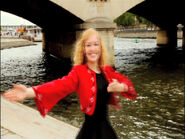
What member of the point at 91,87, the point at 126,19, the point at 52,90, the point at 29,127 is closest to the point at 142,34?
the point at 126,19

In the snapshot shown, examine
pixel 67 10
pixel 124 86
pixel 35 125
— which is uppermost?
pixel 67 10

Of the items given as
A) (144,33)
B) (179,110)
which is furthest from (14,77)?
(144,33)

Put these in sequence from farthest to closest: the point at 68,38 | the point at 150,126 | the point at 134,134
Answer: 1. the point at 68,38
2. the point at 150,126
3. the point at 134,134

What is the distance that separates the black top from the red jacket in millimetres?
45

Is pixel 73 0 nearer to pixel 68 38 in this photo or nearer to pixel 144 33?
pixel 68 38

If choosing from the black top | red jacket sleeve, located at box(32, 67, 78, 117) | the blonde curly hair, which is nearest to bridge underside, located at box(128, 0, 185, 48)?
the blonde curly hair

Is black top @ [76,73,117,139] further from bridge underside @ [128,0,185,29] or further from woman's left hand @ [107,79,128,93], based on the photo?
bridge underside @ [128,0,185,29]

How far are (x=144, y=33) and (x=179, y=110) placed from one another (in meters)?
47.4

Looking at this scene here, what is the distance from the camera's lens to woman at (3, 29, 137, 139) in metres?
2.04

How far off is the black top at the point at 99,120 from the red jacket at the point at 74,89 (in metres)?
0.05

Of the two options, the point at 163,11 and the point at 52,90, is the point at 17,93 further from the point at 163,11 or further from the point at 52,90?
the point at 163,11

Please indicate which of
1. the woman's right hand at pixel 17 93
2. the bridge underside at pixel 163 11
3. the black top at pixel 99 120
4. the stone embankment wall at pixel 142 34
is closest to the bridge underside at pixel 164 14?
the bridge underside at pixel 163 11

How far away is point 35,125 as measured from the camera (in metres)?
4.72

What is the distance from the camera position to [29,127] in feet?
15.0
